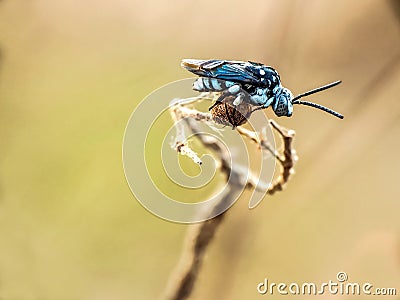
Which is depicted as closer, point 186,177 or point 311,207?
point 186,177

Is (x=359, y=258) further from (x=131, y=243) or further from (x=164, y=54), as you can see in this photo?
(x=164, y=54)

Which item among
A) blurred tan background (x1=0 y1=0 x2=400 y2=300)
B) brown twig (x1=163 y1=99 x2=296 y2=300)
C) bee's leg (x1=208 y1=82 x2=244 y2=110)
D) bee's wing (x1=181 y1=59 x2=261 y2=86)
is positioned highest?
blurred tan background (x1=0 y1=0 x2=400 y2=300)

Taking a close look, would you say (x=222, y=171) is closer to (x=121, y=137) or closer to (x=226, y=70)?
(x=226, y=70)

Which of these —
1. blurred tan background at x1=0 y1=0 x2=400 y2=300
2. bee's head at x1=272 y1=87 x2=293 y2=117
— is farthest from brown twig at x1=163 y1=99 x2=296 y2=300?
blurred tan background at x1=0 y1=0 x2=400 y2=300

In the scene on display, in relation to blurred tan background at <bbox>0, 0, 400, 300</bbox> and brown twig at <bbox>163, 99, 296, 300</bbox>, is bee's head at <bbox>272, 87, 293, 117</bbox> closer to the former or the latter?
brown twig at <bbox>163, 99, 296, 300</bbox>

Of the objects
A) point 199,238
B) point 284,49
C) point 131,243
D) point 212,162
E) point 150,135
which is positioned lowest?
point 199,238

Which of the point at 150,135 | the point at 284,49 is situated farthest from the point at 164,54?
the point at 284,49
